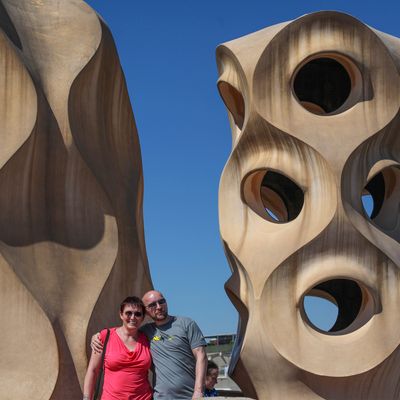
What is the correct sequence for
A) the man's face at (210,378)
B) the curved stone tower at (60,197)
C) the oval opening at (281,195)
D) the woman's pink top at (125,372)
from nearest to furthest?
the woman's pink top at (125,372), the man's face at (210,378), the curved stone tower at (60,197), the oval opening at (281,195)

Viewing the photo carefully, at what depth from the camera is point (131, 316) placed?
19.1 feet

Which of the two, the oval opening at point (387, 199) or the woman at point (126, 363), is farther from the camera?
the oval opening at point (387, 199)

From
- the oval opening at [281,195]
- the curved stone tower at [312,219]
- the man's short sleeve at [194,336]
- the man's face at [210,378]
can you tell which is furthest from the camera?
the oval opening at [281,195]

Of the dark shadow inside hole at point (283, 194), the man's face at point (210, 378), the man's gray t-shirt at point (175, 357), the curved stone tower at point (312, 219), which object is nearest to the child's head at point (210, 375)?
the man's face at point (210, 378)

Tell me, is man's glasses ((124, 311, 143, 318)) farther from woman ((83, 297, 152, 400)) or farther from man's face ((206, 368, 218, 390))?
man's face ((206, 368, 218, 390))

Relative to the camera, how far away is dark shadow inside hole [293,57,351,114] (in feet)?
40.7

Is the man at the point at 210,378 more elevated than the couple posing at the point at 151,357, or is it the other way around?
the couple posing at the point at 151,357

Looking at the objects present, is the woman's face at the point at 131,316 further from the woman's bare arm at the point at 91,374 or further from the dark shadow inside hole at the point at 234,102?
the dark shadow inside hole at the point at 234,102

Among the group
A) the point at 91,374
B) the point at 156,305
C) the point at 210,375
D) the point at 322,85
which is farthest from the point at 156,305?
the point at 322,85

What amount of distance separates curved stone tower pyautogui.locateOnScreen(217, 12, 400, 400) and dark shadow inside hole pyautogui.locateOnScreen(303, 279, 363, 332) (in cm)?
159

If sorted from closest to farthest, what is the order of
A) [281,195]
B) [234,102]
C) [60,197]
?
[60,197]
[234,102]
[281,195]

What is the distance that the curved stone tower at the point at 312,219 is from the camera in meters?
10.1

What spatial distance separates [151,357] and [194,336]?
36 cm

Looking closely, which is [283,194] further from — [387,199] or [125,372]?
[125,372]
